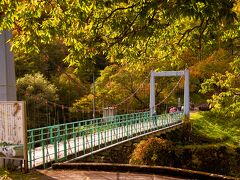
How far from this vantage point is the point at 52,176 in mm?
6656

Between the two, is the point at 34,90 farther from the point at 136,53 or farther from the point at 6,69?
the point at 136,53

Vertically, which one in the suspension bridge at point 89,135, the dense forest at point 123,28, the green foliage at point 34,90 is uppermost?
the dense forest at point 123,28

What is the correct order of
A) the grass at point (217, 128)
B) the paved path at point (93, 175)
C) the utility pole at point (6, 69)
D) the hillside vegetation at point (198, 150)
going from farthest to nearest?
the grass at point (217, 128) < the hillside vegetation at point (198, 150) < the utility pole at point (6, 69) < the paved path at point (93, 175)

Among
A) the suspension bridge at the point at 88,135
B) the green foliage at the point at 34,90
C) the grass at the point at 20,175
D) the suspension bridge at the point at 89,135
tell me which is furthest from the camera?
the green foliage at the point at 34,90

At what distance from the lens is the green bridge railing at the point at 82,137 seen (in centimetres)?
852

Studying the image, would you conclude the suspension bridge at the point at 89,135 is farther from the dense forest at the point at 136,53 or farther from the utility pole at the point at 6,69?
the utility pole at the point at 6,69

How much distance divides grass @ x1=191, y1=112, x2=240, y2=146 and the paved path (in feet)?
39.8

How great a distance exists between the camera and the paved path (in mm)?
6062

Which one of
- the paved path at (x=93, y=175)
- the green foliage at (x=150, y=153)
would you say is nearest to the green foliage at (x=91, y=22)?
the paved path at (x=93, y=175)

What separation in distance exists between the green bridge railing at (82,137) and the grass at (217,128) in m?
1.32

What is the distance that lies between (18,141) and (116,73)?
1627cm

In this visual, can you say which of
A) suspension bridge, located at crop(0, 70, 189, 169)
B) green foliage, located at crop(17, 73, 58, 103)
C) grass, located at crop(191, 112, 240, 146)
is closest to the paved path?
suspension bridge, located at crop(0, 70, 189, 169)

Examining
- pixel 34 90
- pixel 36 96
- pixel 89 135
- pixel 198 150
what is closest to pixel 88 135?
pixel 89 135

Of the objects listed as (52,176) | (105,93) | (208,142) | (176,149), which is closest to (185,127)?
(208,142)
